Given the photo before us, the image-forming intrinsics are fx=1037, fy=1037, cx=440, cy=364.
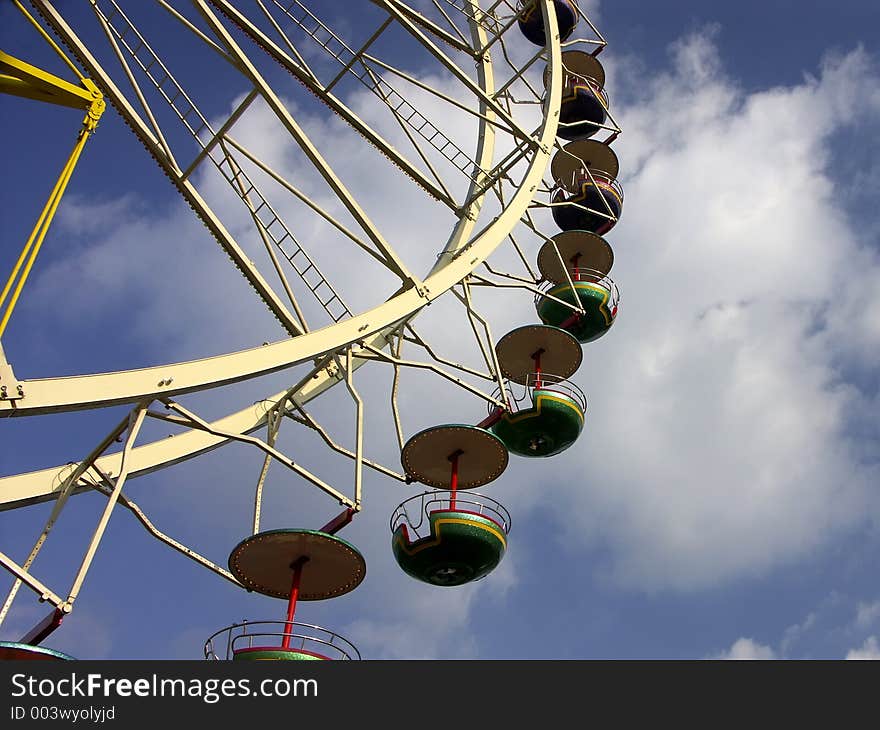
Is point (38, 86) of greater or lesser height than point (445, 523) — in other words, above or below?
above

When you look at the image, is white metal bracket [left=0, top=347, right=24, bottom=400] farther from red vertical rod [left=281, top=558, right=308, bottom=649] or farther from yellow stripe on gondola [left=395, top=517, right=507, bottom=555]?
yellow stripe on gondola [left=395, top=517, right=507, bottom=555]

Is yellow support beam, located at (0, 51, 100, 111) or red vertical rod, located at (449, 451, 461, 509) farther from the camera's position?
red vertical rod, located at (449, 451, 461, 509)

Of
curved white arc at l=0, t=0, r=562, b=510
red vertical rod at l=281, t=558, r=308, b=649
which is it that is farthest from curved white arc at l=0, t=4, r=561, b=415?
red vertical rod at l=281, t=558, r=308, b=649

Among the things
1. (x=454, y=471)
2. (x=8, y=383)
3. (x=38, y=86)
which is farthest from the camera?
(x=454, y=471)

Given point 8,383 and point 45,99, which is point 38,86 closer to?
point 45,99

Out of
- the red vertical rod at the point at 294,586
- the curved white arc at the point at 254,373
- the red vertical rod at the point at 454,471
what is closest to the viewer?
the curved white arc at the point at 254,373

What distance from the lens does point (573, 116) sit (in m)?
25.9

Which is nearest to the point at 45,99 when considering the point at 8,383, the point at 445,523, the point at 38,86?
the point at 38,86

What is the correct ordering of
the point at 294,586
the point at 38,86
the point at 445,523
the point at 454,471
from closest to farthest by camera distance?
the point at 38,86, the point at 294,586, the point at 445,523, the point at 454,471

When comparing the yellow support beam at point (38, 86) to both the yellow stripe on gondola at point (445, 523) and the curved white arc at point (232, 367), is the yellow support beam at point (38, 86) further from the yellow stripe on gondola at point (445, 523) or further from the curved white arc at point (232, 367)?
the yellow stripe on gondola at point (445, 523)

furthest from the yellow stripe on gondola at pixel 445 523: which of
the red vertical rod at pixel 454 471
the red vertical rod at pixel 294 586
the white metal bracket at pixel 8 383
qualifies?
the white metal bracket at pixel 8 383

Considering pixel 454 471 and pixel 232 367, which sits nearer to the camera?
pixel 232 367

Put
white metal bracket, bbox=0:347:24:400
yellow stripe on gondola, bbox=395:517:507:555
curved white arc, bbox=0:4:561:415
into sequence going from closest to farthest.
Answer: white metal bracket, bbox=0:347:24:400
curved white arc, bbox=0:4:561:415
yellow stripe on gondola, bbox=395:517:507:555
